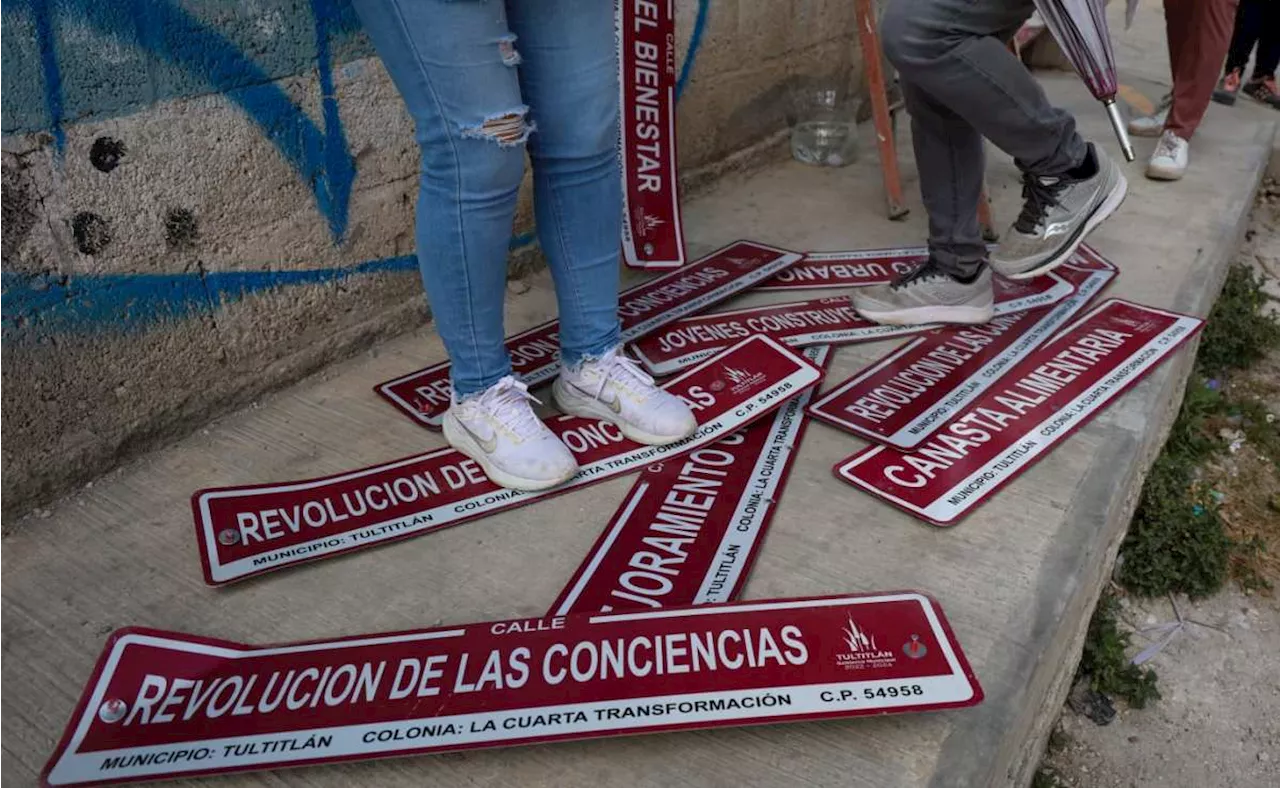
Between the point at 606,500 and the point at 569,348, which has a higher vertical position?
the point at 569,348

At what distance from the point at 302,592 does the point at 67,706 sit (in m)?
0.33

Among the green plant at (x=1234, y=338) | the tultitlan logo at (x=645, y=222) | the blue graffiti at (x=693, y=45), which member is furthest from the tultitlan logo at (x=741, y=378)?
the green plant at (x=1234, y=338)

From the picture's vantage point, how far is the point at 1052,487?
1.66 meters

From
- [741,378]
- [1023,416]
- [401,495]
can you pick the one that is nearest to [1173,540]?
[1023,416]

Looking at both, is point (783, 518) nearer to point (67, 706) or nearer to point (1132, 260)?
point (67, 706)

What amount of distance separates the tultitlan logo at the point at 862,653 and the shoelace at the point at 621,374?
650mm

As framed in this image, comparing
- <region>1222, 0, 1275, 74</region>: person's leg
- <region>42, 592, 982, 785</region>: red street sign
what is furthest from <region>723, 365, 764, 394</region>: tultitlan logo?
<region>1222, 0, 1275, 74</region>: person's leg

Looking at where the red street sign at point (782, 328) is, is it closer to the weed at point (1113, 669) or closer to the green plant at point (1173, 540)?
the green plant at point (1173, 540)

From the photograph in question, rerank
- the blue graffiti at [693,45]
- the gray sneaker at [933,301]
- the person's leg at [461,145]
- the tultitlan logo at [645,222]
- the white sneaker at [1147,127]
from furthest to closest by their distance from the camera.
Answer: the white sneaker at [1147,127], the blue graffiti at [693,45], the tultitlan logo at [645,222], the gray sneaker at [933,301], the person's leg at [461,145]

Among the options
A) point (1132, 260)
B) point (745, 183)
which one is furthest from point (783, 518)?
point (745, 183)

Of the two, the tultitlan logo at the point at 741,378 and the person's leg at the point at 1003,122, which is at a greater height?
the person's leg at the point at 1003,122

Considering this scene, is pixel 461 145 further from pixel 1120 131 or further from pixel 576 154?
pixel 1120 131

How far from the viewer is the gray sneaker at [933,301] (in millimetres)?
2186

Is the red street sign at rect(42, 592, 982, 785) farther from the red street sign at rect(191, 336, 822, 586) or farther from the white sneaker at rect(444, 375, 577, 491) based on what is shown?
the white sneaker at rect(444, 375, 577, 491)
